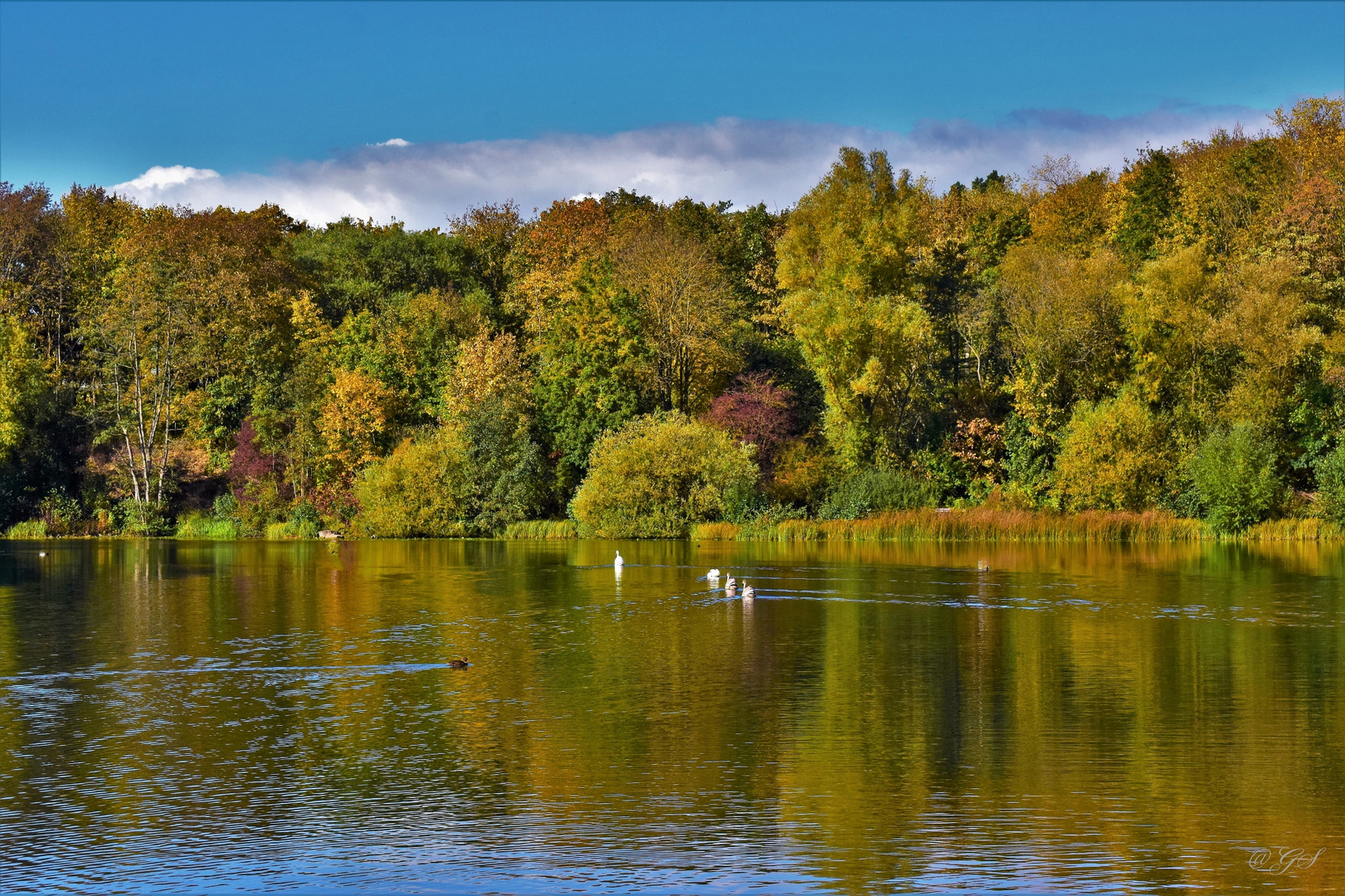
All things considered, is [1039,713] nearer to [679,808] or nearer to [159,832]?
[679,808]

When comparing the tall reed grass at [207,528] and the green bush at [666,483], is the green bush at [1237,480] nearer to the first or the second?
the green bush at [666,483]

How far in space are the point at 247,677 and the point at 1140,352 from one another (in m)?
53.4

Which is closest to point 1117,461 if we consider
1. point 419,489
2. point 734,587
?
point 734,587

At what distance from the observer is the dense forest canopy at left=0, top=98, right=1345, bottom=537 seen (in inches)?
2490

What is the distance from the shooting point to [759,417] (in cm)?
7006

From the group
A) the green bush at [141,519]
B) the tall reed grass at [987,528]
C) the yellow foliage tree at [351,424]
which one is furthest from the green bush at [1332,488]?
the green bush at [141,519]

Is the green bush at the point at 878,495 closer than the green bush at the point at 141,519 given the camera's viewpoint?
Yes

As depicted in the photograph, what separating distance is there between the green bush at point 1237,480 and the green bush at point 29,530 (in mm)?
61877

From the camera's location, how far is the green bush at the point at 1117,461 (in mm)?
→ 61969

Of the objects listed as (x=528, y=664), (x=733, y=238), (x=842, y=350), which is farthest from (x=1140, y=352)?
(x=528, y=664)

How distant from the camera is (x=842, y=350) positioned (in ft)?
223

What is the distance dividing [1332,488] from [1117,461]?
30.5 feet
